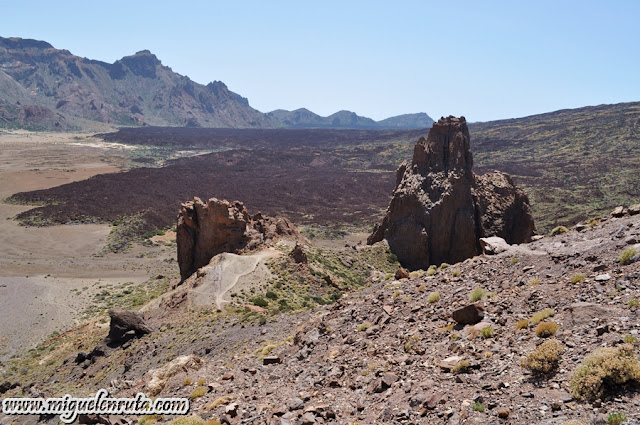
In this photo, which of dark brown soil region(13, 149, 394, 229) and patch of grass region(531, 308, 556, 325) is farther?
dark brown soil region(13, 149, 394, 229)

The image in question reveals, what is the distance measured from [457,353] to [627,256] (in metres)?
4.58

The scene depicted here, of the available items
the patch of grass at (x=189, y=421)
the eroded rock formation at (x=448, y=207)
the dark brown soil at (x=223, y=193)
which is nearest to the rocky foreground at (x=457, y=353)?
the patch of grass at (x=189, y=421)

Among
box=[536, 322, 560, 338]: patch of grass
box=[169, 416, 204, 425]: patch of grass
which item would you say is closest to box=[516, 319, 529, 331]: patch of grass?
box=[536, 322, 560, 338]: patch of grass

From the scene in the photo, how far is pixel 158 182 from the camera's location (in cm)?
10919

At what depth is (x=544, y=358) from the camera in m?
8.29

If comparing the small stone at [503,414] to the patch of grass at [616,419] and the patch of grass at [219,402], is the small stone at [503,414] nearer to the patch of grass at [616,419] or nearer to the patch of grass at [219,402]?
the patch of grass at [616,419]

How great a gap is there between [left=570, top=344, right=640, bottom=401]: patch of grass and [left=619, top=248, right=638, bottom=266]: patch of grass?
3.85 m

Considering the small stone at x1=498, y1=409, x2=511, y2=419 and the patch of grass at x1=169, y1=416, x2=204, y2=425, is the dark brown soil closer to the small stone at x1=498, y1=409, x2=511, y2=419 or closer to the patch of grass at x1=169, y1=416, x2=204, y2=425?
the patch of grass at x1=169, y1=416, x2=204, y2=425

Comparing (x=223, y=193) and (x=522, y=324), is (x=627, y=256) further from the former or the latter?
(x=223, y=193)

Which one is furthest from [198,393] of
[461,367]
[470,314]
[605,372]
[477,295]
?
[605,372]

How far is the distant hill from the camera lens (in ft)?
235

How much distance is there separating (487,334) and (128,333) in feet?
59.9

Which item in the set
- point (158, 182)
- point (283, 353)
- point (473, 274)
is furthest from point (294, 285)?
point (158, 182)

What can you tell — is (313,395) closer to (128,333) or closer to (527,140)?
(128,333)
